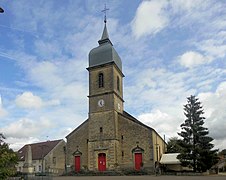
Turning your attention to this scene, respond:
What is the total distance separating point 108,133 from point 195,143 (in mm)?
10117

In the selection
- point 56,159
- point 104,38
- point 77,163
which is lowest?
point 56,159

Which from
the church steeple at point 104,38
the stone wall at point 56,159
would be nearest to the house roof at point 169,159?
the church steeple at point 104,38

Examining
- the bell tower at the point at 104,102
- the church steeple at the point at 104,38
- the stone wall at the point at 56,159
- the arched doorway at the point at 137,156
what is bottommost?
the stone wall at the point at 56,159

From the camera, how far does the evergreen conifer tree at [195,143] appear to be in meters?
29.4

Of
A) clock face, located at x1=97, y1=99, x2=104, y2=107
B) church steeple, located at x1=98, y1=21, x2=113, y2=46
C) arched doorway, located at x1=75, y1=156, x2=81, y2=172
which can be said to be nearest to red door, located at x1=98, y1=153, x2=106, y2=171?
arched doorway, located at x1=75, y1=156, x2=81, y2=172

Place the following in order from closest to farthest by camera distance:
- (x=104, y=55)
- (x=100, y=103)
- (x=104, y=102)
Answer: (x=104, y=102) < (x=100, y=103) < (x=104, y=55)

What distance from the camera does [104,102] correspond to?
1355 inches

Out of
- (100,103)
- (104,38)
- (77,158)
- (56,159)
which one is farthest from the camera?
(56,159)

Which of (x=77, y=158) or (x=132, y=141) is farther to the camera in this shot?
(x=77, y=158)

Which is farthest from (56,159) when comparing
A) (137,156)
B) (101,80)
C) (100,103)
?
(137,156)

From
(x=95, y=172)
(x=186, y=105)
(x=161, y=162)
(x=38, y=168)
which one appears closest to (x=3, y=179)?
(x=95, y=172)

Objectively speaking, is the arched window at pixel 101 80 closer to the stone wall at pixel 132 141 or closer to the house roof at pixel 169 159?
the stone wall at pixel 132 141

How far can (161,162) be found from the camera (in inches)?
1347

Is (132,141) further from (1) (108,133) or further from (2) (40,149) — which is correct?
(2) (40,149)
